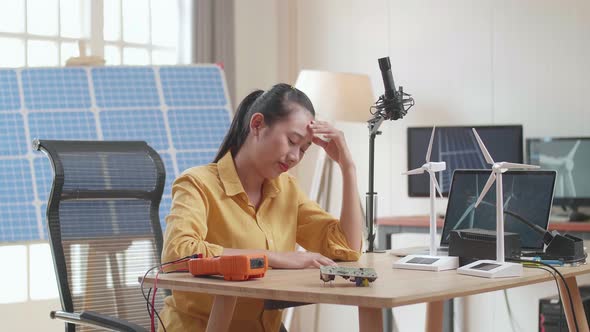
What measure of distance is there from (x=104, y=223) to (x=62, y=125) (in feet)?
4.17

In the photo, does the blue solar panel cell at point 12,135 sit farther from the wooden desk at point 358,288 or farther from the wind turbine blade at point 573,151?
the wind turbine blade at point 573,151

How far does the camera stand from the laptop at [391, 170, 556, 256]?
237cm

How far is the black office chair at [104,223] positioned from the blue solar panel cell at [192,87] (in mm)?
1369

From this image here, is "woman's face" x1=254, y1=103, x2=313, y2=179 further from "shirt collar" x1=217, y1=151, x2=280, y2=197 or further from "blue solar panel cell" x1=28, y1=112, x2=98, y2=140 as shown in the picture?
"blue solar panel cell" x1=28, y1=112, x2=98, y2=140

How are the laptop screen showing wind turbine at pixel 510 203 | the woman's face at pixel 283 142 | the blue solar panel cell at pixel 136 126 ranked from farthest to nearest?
the blue solar panel cell at pixel 136 126, the laptop screen showing wind turbine at pixel 510 203, the woman's face at pixel 283 142

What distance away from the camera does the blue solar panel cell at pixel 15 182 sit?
3.58 meters

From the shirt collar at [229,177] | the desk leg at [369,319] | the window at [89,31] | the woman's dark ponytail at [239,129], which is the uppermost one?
the window at [89,31]

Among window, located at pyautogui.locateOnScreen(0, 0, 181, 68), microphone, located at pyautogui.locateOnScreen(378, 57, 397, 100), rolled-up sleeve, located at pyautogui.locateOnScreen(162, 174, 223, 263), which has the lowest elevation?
rolled-up sleeve, located at pyautogui.locateOnScreen(162, 174, 223, 263)

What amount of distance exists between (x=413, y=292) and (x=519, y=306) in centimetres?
311

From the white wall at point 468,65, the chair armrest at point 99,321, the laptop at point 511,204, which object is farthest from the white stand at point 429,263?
the white wall at point 468,65

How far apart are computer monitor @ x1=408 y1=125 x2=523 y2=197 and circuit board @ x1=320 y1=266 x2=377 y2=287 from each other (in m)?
2.73

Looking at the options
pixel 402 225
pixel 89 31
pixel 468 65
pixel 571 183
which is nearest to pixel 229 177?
pixel 402 225

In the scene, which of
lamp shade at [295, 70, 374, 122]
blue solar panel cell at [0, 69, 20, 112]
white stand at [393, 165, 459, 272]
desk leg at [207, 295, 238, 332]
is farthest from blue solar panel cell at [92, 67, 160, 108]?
desk leg at [207, 295, 238, 332]

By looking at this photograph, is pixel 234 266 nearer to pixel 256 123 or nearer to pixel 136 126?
pixel 256 123
